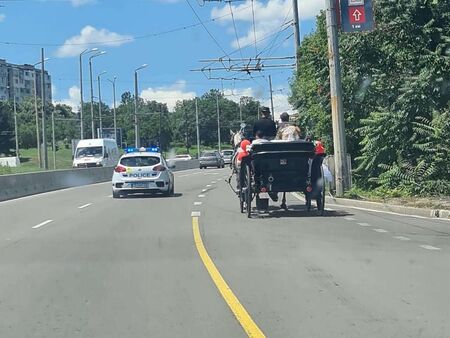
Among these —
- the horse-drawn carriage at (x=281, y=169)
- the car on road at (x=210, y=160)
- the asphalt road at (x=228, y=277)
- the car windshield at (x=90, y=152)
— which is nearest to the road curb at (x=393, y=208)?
the asphalt road at (x=228, y=277)

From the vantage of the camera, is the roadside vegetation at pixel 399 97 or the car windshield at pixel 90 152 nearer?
the roadside vegetation at pixel 399 97

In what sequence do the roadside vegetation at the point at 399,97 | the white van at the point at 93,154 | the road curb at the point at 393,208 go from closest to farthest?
the road curb at the point at 393,208 < the roadside vegetation at the point at 399,97 < the white van at the point at 93,154

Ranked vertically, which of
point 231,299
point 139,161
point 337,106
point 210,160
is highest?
point 337,106

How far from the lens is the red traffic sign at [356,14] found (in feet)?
64.4

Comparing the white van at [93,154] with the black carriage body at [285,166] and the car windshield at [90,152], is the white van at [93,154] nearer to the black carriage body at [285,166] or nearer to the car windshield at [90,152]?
the car windshield at [90,152]

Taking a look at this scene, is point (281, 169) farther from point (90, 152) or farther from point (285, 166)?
point (90, 152)

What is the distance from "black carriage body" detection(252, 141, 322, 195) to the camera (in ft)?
48.9

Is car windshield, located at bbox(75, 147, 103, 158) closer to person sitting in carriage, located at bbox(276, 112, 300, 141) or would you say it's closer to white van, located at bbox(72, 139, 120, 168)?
white van, located at bbox(72, 139, 120, 168)

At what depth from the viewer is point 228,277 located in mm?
8891

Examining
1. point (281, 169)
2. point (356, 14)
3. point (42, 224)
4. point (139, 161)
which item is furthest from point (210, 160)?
point (281, 169)

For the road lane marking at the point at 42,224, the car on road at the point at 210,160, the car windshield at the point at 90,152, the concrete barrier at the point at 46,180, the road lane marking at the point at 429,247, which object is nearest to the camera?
the road lane marking at the point at 429,247

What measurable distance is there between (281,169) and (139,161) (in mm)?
9819

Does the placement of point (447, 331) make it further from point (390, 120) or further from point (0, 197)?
point (0, 197)

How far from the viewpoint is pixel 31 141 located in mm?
125938
